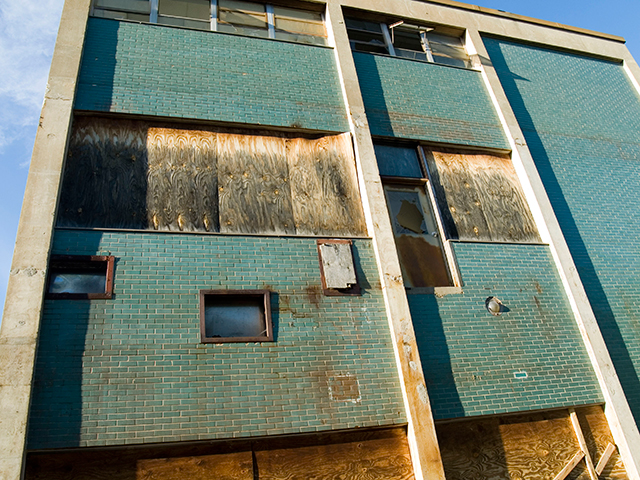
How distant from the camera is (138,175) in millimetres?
7402

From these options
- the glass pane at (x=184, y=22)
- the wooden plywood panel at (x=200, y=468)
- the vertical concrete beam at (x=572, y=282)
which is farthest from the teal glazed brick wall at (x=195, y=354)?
the glass pane at (x=184, y=22)

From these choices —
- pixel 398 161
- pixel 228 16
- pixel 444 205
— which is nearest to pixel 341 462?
pixel 444 205

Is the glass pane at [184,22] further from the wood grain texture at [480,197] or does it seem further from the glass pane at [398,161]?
the wood grain texture at [480,197]

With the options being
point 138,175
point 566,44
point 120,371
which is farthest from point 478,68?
point 120,371

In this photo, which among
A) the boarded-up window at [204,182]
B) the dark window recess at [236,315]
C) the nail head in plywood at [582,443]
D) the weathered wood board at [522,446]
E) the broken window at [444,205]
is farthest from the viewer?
the broken window at [444,205]

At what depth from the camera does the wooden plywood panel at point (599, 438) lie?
699 centimetres

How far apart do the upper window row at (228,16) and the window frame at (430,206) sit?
9.94ft

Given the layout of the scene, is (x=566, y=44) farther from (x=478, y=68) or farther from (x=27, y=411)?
(x=27, y=411)

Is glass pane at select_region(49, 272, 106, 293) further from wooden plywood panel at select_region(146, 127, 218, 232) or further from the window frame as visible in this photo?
the window frame

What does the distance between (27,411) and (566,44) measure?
13.1 meters

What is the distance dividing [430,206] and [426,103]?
2.33 m

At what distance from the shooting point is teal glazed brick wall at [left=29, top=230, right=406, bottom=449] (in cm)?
560

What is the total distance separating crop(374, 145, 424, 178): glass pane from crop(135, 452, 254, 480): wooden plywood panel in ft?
17.0

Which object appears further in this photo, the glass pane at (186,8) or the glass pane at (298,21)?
the glass pane at (298,21)
